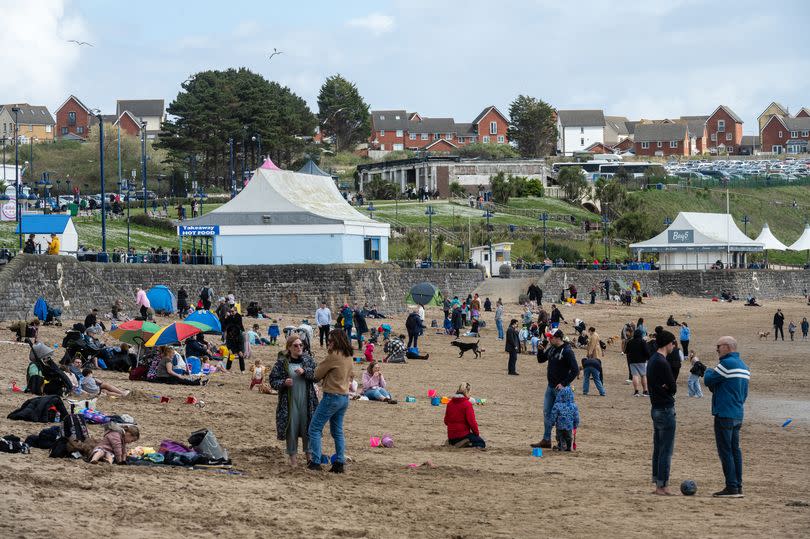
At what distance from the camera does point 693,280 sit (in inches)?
2421

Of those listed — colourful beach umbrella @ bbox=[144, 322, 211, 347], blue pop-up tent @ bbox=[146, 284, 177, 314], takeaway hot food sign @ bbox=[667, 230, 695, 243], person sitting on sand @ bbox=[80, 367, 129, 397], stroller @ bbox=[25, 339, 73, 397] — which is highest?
takeaway hot food sign @ bbox=[667, 230, 695, 243]

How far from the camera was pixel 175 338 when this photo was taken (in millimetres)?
19922

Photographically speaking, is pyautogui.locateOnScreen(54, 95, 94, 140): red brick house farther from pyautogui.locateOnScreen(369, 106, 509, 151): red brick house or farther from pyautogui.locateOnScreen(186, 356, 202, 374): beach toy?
pyautogui.locateOnScreen(186, 356, 202, 374): beach toy

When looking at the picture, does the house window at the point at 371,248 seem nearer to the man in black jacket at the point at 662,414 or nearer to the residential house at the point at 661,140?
the man in black jacket at the point at 662,414

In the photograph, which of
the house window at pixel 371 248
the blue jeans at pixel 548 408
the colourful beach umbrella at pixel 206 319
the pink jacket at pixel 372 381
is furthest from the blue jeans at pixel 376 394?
the house window at pixel 371 248

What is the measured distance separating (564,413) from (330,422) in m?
3.70

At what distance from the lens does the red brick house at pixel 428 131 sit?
13088 centimetres

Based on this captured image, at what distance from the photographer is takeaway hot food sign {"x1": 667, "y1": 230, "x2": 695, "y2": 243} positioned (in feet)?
216

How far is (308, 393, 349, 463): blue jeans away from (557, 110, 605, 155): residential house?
428 feet

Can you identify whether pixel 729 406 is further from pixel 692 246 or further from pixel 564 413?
pixel 692 246

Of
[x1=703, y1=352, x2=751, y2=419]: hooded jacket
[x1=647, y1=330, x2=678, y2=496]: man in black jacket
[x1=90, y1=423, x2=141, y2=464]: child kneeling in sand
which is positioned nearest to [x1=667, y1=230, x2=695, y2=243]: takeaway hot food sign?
[x1=647, y1=330, x2=678, y2=496]: man in black jacket

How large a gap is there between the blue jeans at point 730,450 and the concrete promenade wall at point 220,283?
21.5 m

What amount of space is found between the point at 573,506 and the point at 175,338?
11092 millimetres

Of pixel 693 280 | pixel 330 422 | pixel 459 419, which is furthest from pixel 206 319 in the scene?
pixel 693 280
